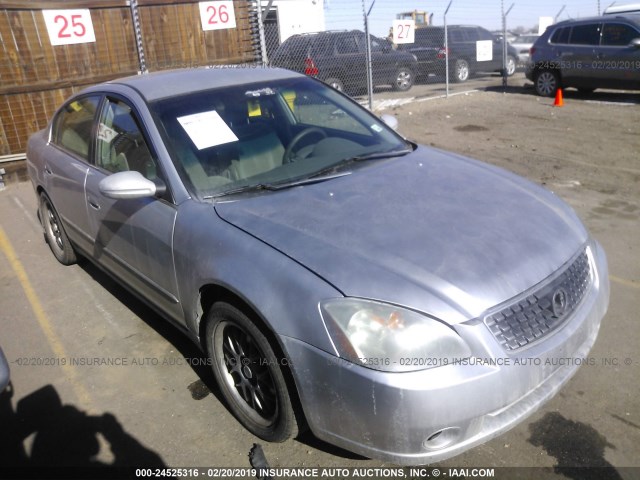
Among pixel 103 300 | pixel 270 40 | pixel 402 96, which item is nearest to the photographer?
pixel 103 300

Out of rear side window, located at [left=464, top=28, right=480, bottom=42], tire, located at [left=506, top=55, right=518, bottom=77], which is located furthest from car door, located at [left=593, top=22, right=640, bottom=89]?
tire, located at [left=506, top=55, right=518, bottom=77]

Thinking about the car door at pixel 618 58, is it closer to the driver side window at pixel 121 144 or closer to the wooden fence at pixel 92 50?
the wooden fence at pixel 92 50

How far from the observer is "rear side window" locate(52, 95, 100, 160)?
13.1 ft

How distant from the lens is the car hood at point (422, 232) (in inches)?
86.0

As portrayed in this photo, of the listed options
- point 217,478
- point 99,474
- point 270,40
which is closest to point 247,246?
point 217,478

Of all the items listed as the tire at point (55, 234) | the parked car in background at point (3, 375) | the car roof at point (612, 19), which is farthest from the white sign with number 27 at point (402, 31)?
the parked car in background at point (3, 375)

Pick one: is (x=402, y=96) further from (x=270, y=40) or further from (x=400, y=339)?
(x=400, y=339)

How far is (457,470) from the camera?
8.27 ft

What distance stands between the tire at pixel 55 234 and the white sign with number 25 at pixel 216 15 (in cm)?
548

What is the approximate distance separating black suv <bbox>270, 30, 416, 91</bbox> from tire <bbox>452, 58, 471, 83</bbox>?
2.38 meters

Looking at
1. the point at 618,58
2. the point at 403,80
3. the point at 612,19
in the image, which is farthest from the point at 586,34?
the point at 403,80

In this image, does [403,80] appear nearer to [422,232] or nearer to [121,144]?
[121,144]

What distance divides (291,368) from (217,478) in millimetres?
746

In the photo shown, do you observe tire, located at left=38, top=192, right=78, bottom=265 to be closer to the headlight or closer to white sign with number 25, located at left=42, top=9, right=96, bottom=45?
the headlight
